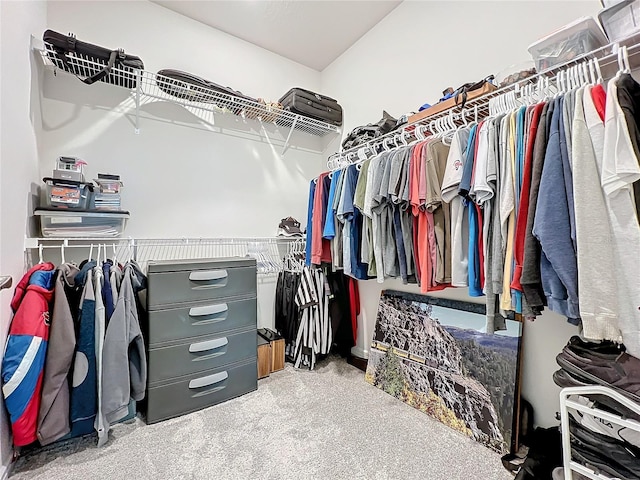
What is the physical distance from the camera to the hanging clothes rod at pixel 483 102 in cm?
103

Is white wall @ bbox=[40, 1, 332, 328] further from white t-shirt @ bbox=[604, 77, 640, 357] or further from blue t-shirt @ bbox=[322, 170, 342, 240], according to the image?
white t-shirt @ bbox=[604, 77, 640, 357]

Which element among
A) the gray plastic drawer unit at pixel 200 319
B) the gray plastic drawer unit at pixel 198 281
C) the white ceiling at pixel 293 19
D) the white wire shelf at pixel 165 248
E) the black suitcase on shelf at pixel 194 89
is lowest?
the gray plastic drawer unit at pixel 200 319

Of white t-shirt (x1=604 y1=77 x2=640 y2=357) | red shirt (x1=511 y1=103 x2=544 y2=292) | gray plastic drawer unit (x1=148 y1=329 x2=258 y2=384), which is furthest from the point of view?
gray plastic drawer unit (x1=148 y1=329 x2=258 y2=384)

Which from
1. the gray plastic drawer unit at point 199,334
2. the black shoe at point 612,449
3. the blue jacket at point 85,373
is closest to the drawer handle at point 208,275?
the gray plastic drawer unit at point 199,334

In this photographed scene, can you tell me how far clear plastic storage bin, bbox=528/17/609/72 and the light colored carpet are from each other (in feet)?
5.93

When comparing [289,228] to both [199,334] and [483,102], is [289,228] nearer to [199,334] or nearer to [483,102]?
[199,334]

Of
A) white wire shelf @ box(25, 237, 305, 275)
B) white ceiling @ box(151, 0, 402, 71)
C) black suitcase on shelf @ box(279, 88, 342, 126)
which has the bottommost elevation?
white wire shelf @ box(25, 237, 305, 275)

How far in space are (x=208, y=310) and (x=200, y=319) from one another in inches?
3.0

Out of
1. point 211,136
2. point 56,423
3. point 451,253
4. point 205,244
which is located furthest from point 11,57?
point 451,253

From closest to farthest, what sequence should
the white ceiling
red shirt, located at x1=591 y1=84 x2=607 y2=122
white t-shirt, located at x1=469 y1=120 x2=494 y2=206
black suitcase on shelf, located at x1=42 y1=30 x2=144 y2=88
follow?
red shirt, located at x1=591 y1=84 x2=607 y2=122
white t-shirt, located at x1=469 y1=120 x2=494 y2=206
black suitcase on shelf, located at x1=42 y1=30 x2=144 y2=88
the white ceiling

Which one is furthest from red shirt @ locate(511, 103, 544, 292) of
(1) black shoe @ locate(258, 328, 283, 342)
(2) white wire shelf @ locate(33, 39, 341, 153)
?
(2) white wire shelf @ locate(33, 39, 341, 153)

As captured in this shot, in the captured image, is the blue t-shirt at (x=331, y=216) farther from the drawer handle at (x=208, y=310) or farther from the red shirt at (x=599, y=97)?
the red shirt at (x=599, y=97)

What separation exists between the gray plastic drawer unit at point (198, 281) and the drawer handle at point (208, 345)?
0.28m

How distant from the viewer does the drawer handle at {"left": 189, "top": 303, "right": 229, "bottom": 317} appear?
5.98 ft
